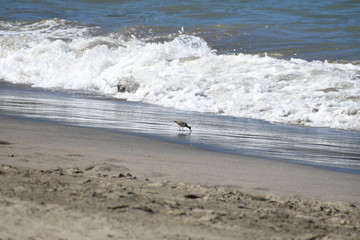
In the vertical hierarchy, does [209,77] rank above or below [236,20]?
below

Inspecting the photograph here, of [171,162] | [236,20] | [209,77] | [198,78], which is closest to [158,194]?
[171,162]

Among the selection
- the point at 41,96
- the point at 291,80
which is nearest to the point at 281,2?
the point at 291,80

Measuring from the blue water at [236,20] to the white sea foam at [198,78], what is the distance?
2.13 m

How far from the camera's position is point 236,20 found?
2314 cm

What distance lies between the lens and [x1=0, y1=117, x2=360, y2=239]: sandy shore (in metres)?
3.09

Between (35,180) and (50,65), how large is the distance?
39.8 feet

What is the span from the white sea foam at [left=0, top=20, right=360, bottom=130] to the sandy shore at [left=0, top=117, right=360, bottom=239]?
4.22m

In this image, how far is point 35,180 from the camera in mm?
3955

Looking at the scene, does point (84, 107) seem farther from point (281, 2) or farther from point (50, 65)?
point (281, 2)

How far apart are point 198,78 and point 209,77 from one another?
1.03 ft

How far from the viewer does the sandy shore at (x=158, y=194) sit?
309 centimetres

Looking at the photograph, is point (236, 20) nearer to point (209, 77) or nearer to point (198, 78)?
point (209, 77)

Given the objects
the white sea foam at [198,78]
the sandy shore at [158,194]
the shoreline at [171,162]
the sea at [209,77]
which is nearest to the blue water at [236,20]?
the sea at [209,77]

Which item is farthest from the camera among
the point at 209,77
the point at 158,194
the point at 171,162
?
the point at 209,77
